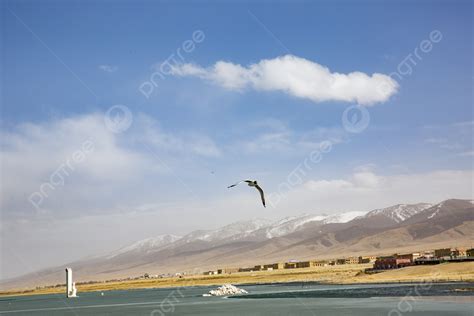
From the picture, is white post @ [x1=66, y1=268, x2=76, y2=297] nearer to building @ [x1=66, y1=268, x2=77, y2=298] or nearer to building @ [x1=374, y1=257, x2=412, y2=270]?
building @ [x1=66, y1=268, x2=77, y2=298]

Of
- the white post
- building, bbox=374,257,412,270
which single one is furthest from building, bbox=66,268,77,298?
building, bbox=374,257,412,270

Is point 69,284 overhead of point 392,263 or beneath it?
overhead

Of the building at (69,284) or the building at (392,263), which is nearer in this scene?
the building at (69,284)

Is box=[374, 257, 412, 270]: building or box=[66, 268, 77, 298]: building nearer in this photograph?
box=[66, 268, 77, 298]: building

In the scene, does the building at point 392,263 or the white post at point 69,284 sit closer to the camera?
the white post at point 69,284

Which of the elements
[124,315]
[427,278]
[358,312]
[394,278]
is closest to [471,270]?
[427,278]

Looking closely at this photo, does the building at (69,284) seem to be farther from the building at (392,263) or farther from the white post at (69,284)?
the building at (392,263)

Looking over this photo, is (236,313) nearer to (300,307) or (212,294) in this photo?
(300,307)

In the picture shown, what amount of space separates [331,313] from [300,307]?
11.7 metres

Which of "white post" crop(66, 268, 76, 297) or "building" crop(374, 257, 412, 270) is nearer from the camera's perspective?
"white post" crop(66, 268, 76, 297)

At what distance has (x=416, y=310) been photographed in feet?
194

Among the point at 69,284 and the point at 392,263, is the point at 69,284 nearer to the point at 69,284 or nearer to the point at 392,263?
the point at 69,284

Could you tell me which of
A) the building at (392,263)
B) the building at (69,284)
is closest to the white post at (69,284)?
the building at (69,284)

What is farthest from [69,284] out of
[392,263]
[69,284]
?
[392,263]
